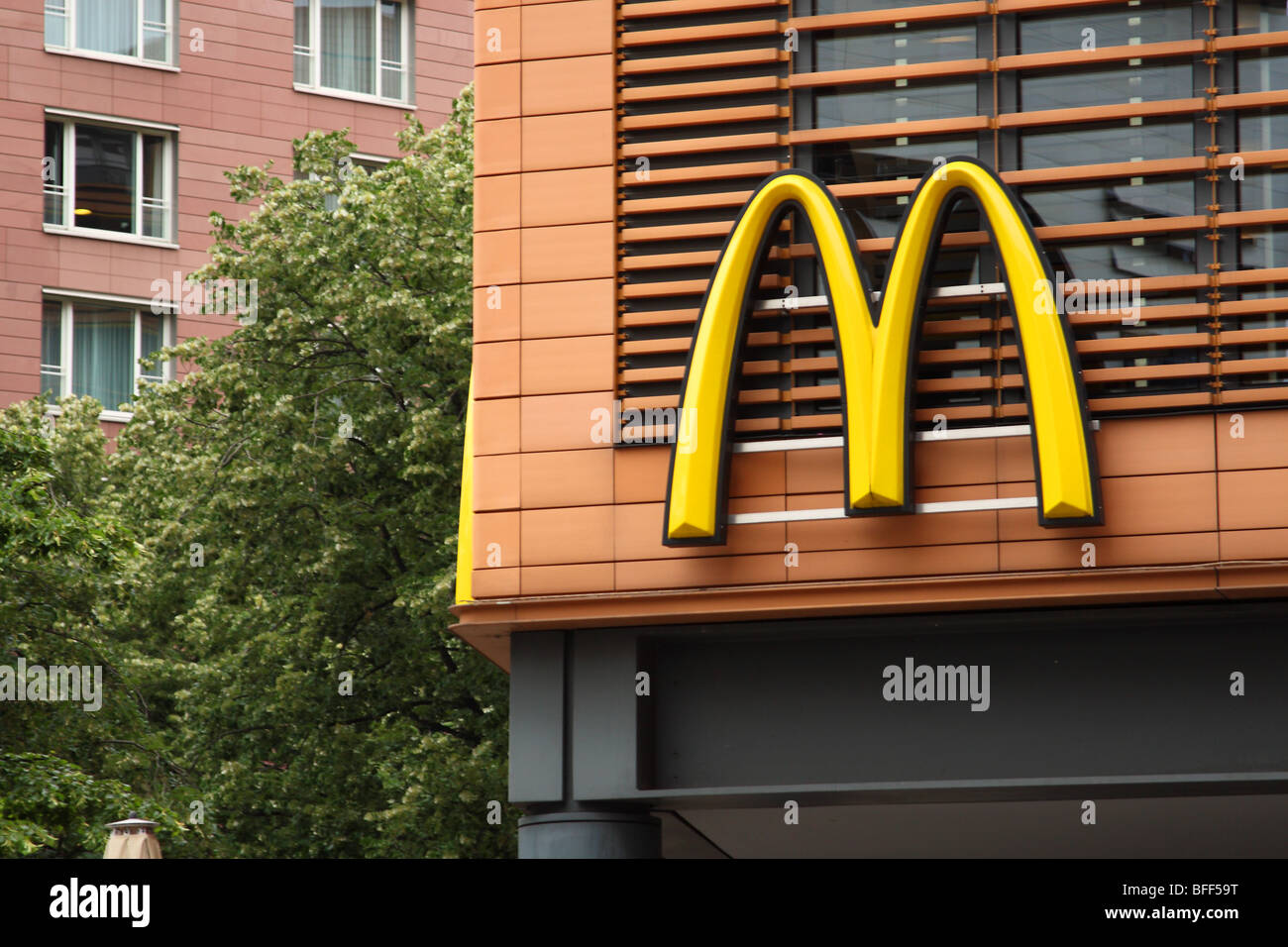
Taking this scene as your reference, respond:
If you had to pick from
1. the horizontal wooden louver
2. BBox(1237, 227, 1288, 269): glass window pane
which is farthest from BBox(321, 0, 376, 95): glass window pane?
BBox(1237, 227, 1288, 269): glass window pane

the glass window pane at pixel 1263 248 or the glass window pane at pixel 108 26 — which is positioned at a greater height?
the glass window pane at pixel 108 26

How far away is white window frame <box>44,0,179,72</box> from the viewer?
4072cm

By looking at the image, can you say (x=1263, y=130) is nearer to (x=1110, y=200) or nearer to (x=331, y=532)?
(x=1110, y=200)

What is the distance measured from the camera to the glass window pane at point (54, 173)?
131ft

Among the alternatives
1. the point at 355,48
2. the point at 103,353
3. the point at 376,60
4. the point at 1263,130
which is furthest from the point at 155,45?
the point at 1263,130

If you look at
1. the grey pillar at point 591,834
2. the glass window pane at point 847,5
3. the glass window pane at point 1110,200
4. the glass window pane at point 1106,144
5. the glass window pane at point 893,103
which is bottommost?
the grey pillar at point 591,834

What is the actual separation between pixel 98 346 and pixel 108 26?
7.10 meters

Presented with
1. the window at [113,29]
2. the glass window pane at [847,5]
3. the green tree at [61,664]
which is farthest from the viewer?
the window at [113,29]

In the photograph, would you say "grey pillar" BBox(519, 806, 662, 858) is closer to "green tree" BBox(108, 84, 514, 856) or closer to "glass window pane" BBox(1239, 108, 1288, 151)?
"glass window pane" BBox(1239, 108, 1288, 151)

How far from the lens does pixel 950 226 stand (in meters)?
13.8

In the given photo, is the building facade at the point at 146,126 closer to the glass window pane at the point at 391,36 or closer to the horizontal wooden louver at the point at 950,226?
the glass window pane at the point at 391,36

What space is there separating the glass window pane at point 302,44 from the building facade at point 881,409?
2977 centimetres

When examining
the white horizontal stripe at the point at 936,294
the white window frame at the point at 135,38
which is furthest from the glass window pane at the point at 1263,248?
the white window frame at the point at 135,38

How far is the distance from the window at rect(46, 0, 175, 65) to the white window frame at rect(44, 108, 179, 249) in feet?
4.76
